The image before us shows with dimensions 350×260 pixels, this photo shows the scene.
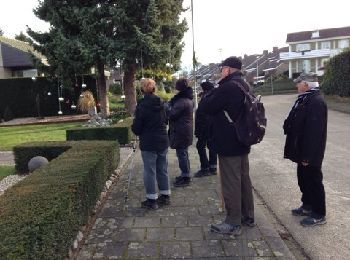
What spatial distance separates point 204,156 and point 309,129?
309 cm

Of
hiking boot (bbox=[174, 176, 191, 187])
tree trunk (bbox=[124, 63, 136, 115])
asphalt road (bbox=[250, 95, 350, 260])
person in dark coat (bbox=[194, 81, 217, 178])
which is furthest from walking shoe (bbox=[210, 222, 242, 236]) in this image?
tree trunk (bbox=[124, 63, 136, 115])

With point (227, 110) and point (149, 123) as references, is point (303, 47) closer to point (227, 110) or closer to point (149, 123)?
point (149, 123)

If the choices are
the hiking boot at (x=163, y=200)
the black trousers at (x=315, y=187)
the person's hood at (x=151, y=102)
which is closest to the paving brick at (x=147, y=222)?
the hiking boot at (x=163, y=200)

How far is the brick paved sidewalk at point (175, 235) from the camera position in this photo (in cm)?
442

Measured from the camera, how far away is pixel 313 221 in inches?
205

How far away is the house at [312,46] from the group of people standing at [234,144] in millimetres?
62216

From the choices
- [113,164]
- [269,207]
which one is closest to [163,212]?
[269,207]

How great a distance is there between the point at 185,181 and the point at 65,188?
313cm

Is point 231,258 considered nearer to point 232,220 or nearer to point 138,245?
point 232,220

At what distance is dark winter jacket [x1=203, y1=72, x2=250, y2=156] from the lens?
475 cm

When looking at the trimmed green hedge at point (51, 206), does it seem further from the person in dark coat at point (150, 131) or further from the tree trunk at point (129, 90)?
the tree trunk at point (129, 90)

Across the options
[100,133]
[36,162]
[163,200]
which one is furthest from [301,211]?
[100,133]

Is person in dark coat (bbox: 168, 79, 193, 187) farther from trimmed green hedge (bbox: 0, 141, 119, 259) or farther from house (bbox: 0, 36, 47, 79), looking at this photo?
house (bbox: 0, 36, 47, 79)

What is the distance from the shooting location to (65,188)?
450 cm
